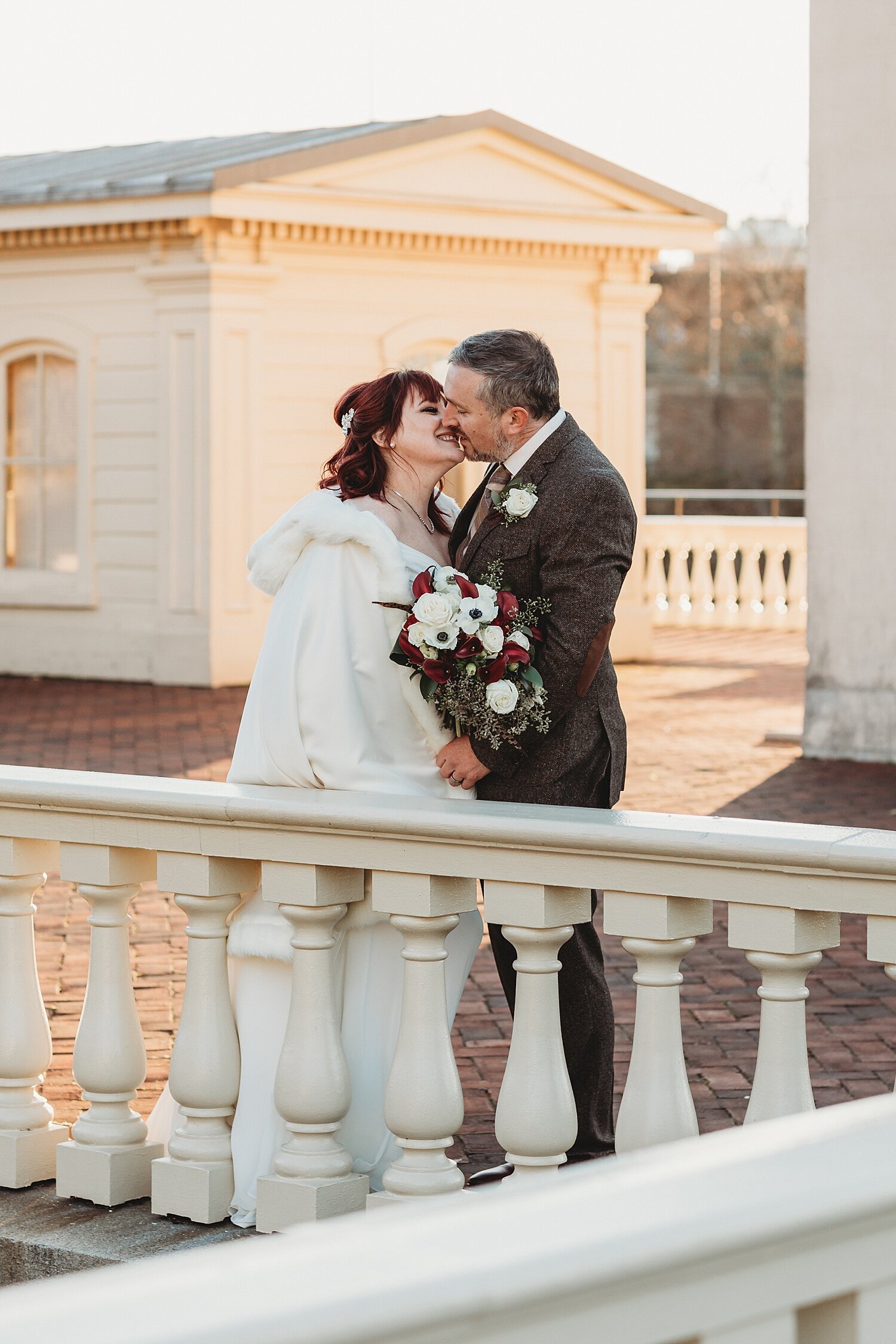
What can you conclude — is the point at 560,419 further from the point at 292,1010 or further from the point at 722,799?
the point at 722,799

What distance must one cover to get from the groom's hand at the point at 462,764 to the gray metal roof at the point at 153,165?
35.1 feet

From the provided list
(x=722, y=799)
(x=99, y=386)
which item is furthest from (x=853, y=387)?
(x=99, y=386)

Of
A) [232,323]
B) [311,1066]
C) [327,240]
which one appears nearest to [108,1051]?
[311,1066]

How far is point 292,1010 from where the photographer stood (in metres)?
3.16

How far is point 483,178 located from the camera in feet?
49.9

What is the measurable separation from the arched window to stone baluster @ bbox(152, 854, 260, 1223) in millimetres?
12364

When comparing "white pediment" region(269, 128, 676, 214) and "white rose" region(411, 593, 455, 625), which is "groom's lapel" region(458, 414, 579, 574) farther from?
"white pediment" region(269, 128, 676, 214)

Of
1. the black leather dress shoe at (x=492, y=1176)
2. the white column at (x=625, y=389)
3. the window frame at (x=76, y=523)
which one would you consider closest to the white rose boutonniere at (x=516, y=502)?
the black leather dress shoe at (x=492, y=1176)

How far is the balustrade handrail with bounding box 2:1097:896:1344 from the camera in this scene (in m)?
0.93

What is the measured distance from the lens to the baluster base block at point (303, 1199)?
3152mm

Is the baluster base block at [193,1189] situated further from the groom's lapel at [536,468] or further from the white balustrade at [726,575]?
the white balustrade at [726,575]

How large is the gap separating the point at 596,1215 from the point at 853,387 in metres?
9.94

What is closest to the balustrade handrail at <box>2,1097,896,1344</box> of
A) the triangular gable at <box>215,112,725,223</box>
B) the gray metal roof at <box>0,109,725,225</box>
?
the gray metal roof at <box>0,109,725,225</box>

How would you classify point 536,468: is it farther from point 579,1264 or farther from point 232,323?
point 232,323
